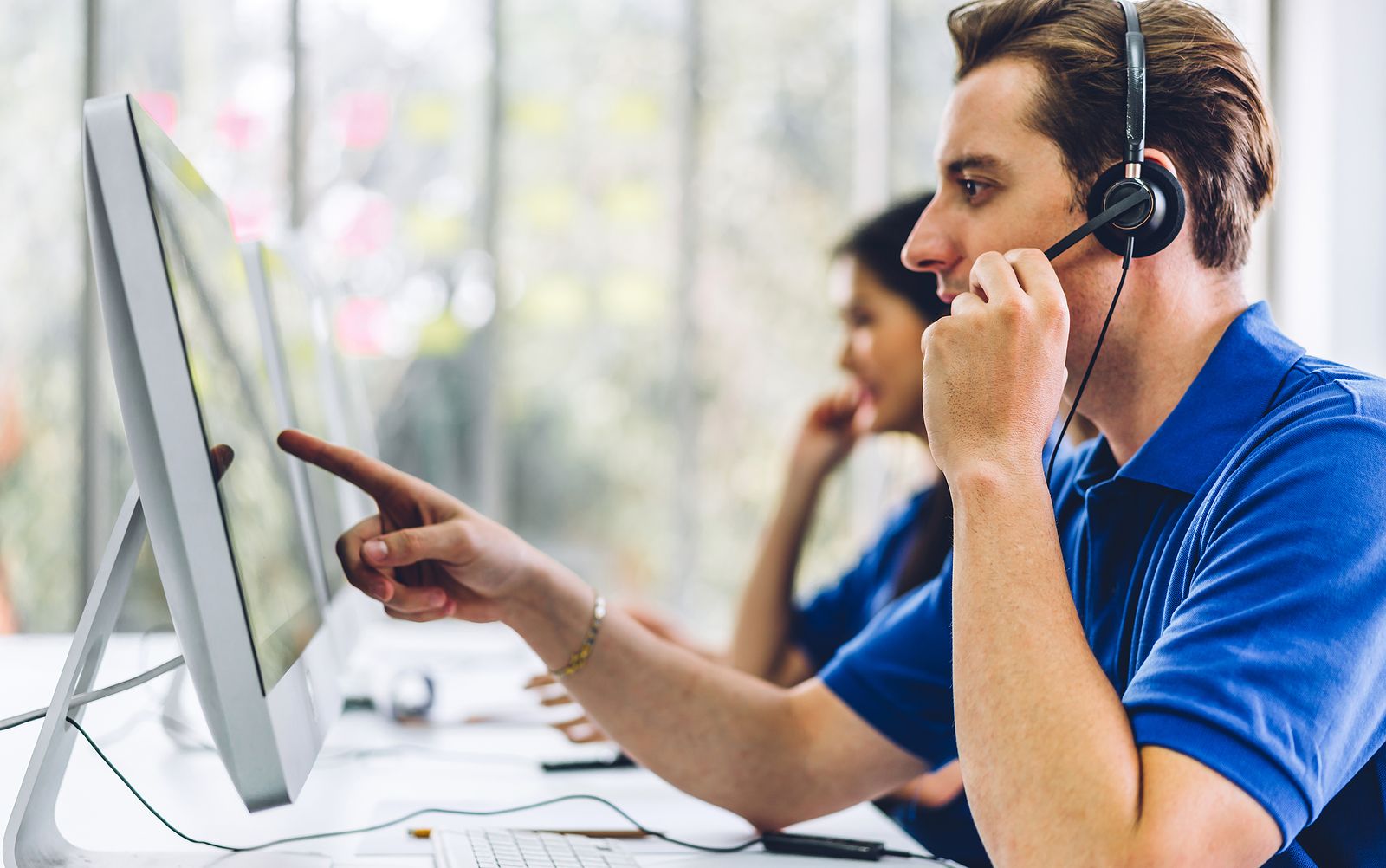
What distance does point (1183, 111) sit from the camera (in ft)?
2.84

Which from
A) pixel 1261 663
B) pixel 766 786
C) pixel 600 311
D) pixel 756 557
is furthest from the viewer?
pixel 600 311

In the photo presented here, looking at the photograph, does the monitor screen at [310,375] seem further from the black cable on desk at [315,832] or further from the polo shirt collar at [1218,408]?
the polo shirt collar at [1218,408]

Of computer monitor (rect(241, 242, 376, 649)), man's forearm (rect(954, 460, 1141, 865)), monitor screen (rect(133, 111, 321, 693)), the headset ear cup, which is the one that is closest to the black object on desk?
computer monitor (rect(241, 242, 376, 649))

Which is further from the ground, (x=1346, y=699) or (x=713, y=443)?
(x=1346, y=699)

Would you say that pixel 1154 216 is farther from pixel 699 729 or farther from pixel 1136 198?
pixel 699 729

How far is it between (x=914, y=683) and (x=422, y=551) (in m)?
0.46

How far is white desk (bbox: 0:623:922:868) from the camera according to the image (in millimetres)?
865

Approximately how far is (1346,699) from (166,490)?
2.17ft

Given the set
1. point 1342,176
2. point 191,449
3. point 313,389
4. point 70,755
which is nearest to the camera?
point 191,449

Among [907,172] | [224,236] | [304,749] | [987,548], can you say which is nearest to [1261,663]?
[987,548]

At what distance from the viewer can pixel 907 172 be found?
4031mm

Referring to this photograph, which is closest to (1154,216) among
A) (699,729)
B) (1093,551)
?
(1093,551)

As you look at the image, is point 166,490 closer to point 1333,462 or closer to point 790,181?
point 1333,462

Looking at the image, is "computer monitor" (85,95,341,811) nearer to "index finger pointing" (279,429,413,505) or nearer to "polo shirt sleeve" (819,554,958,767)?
"index finger pointing" (279,429,413,505)
